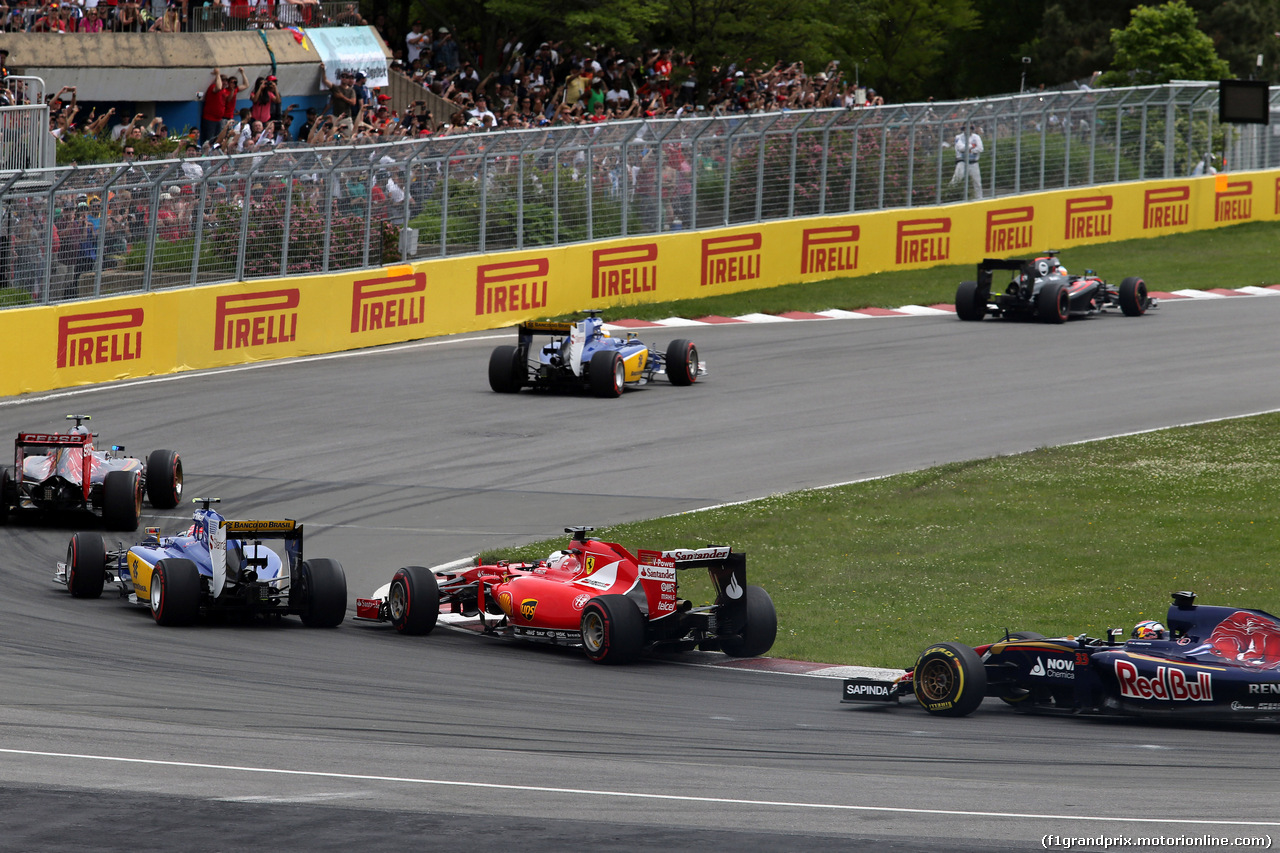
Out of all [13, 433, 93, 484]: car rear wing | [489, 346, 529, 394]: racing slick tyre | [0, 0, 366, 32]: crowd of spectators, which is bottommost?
[13, 433, 93, 484]: car rear wing

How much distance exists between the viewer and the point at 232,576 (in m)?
13.1

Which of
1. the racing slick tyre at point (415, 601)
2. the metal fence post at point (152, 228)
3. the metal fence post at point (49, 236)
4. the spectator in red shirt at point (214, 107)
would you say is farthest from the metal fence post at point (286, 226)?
the racing slick tyre at point (415, 601)

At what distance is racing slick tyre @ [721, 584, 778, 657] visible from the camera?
1237 centimetres

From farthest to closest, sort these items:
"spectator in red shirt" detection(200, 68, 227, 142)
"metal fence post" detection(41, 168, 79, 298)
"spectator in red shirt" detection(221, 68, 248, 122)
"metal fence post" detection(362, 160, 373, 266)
A: "spectator in red shirt" detection(200, 68, 227, 142), "spectator in red shirt" detection(221, 68, 248, 122), "metal fence post" detection(362, 160, 373, 266), "metal fence post" detection(41, 168, 79, 298)

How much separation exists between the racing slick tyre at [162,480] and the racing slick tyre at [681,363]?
871 cm

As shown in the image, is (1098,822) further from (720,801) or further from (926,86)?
(926,86)

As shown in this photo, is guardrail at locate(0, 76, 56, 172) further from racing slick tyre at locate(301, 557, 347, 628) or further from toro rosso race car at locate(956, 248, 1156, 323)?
toro rosso race car at locate(956, 248, 1156, 323)

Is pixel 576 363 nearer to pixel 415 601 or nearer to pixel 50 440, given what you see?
pixel 50 440

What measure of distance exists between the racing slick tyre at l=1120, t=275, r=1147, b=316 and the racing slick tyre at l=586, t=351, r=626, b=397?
415 inches

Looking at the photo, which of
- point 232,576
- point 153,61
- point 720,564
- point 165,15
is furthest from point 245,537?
point 165,15

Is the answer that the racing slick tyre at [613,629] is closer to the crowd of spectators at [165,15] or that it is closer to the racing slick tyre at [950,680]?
the racing slick tyre at [950,680]

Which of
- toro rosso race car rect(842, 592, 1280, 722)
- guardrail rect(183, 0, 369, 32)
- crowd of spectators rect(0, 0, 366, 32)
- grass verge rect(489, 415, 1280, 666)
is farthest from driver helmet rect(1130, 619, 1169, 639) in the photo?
guardrail rect(183, 0, 369, 32)

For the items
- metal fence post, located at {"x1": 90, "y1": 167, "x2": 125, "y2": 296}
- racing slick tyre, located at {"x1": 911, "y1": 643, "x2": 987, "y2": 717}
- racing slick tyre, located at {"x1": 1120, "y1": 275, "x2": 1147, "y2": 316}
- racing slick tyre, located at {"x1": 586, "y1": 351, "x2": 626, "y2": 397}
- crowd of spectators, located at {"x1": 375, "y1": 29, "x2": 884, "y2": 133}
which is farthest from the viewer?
crowd of spectators, located at {"x1": 375, "y1": 29, "x2": 884, "y2": 133}

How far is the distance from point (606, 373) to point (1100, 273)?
49.2 ft
